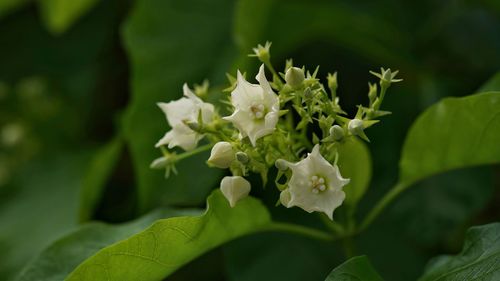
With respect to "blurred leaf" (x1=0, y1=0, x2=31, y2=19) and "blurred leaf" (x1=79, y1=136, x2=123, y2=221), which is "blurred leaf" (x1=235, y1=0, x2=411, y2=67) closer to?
"blurred leaf" (x1=79, y1=136, x2=123, y2=221)

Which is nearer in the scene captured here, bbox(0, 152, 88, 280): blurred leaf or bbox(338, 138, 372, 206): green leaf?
bbox(338, 138, 372, 206): green leaf

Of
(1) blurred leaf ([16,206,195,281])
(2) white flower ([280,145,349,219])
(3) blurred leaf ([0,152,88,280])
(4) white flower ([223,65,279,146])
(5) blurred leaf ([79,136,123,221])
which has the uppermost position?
(4) white flower ([223,65,279,146])

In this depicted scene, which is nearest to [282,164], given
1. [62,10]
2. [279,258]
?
[279,258]

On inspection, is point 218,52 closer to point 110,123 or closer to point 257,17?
point 257,17

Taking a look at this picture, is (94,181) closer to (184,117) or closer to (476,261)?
(184,117)

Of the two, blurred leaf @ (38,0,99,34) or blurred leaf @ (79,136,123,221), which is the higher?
blurred leaf @ (38,0,99,34)

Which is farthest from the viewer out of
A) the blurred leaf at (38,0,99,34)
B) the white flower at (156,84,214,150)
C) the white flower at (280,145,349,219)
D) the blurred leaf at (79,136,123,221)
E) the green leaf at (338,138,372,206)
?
the blurred leaf at (38,0,99,34)

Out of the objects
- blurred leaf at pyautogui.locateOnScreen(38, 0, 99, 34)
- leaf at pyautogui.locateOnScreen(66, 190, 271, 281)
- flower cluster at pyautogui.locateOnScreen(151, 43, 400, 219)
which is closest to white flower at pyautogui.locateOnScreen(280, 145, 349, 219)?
flower cluster at pyautogui.locateOnScreen(151, 43, 400, 219)
